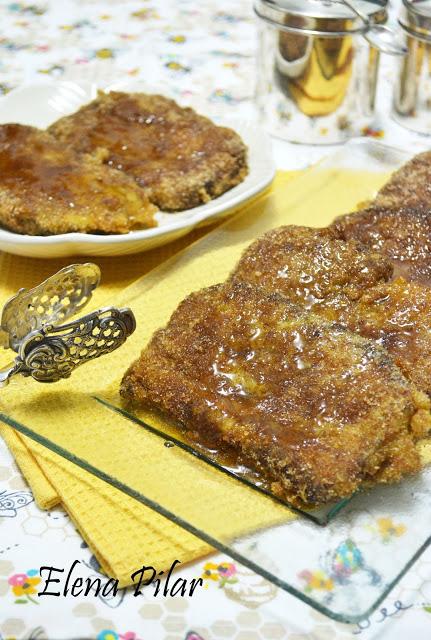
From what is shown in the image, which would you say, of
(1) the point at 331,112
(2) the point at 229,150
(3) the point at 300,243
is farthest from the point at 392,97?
(3) the point at 300,243

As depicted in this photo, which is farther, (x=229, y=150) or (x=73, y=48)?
(x=73, y=48)

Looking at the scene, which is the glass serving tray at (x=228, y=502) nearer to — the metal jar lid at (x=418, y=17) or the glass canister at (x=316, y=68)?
the glass canister at (x=316, y=68)

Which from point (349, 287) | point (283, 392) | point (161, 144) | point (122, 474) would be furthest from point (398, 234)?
point (122, 474)

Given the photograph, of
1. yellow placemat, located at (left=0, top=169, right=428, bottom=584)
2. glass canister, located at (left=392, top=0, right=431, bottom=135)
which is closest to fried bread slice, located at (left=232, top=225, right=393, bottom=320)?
yellow placemat, located at (left=0, top=169, right=428, bottom=584)

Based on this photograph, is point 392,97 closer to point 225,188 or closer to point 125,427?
point 225,188

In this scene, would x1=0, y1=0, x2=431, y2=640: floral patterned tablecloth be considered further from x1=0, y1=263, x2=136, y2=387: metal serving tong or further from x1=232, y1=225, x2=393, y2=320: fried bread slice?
x1=232, y1=225, x2=393, y2=320: fried bread slice
